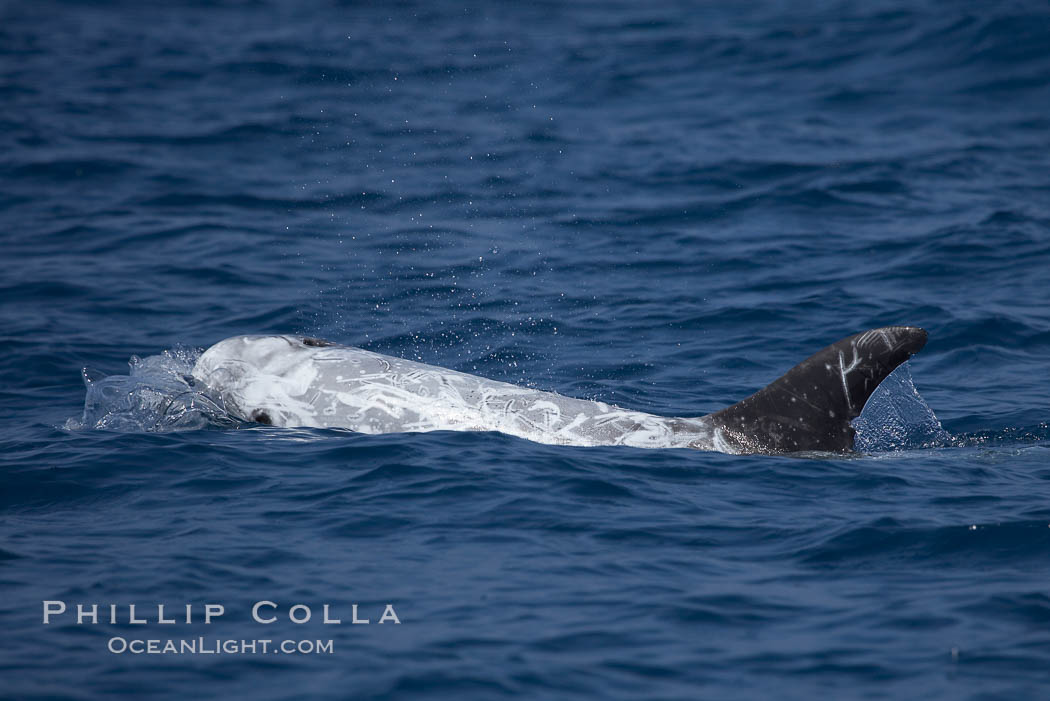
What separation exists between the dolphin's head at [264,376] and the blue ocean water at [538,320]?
28 centimetres

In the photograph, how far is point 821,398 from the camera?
33.2ft

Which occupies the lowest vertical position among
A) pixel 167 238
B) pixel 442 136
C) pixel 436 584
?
pixel 436 584

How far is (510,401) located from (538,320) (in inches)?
200

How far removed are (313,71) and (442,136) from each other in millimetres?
6164

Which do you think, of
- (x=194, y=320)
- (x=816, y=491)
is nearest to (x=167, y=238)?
(x=194, y=320)

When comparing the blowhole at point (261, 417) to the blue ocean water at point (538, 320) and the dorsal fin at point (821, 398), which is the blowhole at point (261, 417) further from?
the dorsal fin at point (821, 398)

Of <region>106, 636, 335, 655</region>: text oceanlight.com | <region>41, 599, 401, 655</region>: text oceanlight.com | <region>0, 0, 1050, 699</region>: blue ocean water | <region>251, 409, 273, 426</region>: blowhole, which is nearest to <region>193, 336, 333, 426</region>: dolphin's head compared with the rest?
<region>251, 409, 273, 426</region>: blowhole

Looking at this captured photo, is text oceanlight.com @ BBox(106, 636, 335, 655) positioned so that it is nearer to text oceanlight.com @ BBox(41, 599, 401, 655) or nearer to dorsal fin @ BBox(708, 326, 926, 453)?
text oceanlight.com @ BBox(41, 599, 401, 655)

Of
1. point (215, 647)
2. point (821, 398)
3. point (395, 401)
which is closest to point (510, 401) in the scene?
point (395, 401)

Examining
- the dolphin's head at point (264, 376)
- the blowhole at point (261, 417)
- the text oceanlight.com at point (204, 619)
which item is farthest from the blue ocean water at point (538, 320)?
the dolphin's head at point (264, 376)

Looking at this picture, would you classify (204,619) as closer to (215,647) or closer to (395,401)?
(215,647)

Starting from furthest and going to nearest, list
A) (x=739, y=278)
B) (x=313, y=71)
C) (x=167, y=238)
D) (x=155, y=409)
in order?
(x=313, y=71) < (x=167, y=238) < (x=739, y=278) < (x=155, y=409)

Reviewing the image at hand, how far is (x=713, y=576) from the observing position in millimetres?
7984

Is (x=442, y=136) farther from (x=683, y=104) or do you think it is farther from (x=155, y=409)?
(x=155, y=409)
